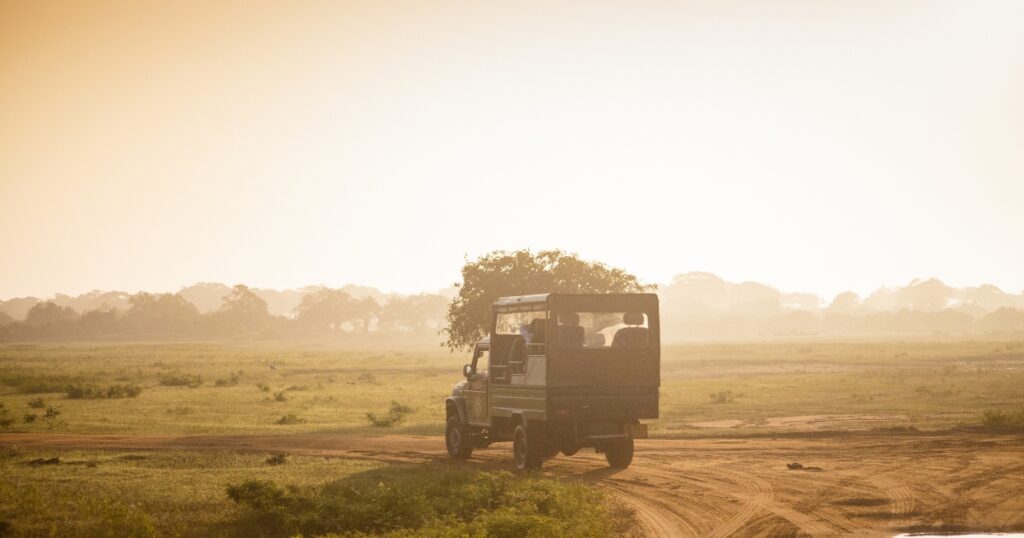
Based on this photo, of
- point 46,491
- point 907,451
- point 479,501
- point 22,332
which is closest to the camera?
point 479,501

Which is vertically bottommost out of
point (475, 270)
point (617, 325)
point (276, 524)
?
point (276, 524)

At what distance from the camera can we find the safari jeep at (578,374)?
22.1 meters

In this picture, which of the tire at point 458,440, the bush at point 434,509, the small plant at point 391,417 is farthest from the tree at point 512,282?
the bush at point 434,509

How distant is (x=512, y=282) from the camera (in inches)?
1547

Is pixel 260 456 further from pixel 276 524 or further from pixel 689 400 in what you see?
pixel 689 400

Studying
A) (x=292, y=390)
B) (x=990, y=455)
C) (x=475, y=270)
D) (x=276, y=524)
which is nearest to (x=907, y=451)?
(x=990, y=455)

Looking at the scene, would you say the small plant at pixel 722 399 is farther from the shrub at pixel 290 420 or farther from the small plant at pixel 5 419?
the small plant at pixel 5 419

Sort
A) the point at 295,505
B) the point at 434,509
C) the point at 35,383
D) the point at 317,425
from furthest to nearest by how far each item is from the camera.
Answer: the point at 35,383
the point at 317,425
the point at 434,509
the point at 295,505

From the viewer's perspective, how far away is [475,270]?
4025cm

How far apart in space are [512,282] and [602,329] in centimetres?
1641

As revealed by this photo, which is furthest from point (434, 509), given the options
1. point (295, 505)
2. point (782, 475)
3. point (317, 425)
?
point (317, 425)

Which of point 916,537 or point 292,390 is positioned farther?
point 292,390

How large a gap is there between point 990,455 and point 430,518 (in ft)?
49.0

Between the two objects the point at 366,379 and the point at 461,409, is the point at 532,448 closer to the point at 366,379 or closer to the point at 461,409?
the point at 461,409
